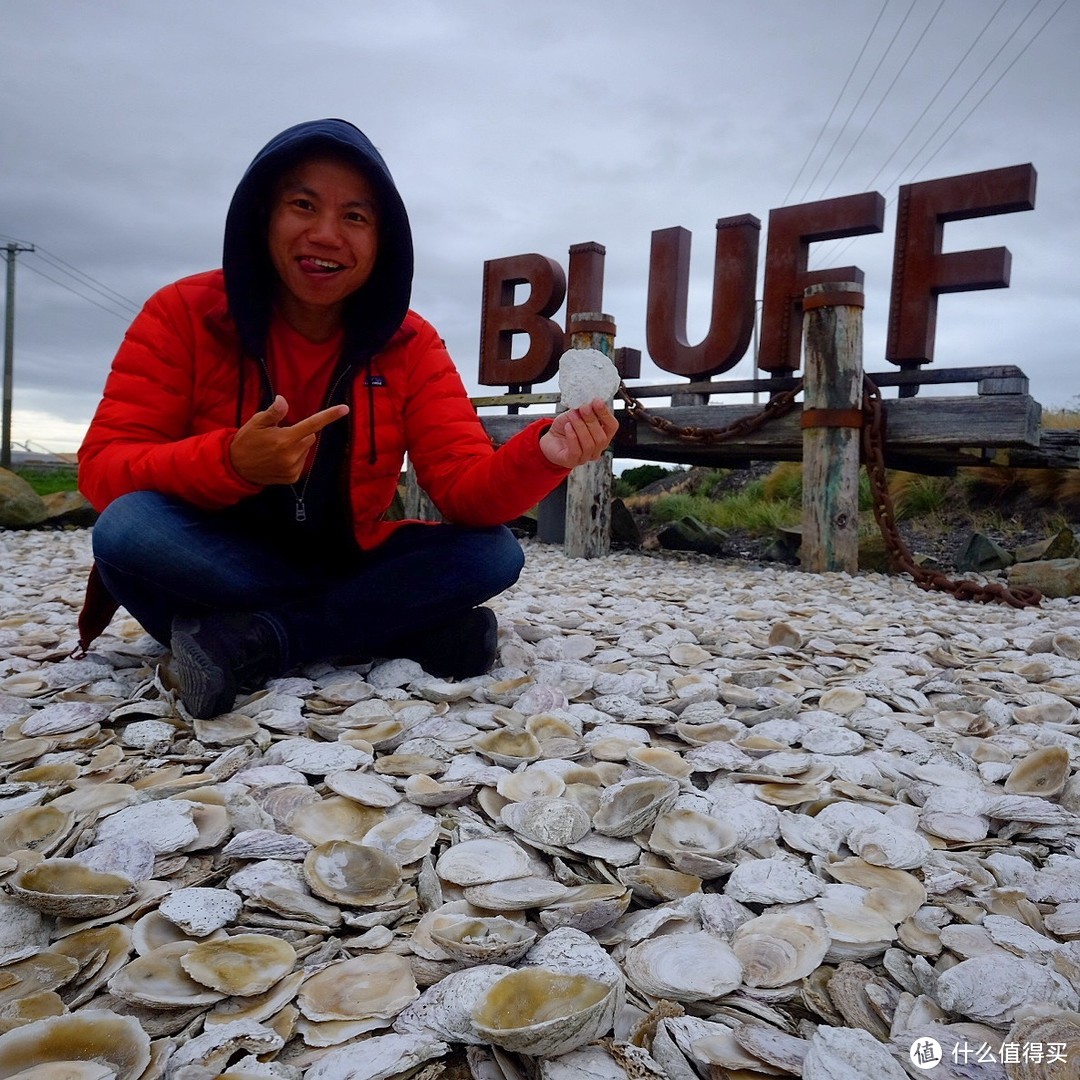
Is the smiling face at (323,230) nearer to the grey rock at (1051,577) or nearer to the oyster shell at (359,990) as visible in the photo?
the oyster shell at (359,990)

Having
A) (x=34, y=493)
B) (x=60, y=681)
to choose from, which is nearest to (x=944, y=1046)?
(x=60, y=681)

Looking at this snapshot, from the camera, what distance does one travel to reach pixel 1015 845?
126cm

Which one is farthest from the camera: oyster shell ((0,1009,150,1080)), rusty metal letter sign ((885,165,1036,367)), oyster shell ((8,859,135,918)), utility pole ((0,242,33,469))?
utility pole ((0,242,33,469))

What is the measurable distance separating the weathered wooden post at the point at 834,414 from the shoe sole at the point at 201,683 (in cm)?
347

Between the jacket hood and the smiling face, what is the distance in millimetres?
34

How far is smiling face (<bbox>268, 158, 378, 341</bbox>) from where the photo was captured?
176cm

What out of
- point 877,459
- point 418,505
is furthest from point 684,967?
point 418,505

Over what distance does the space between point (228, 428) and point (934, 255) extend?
162 inches

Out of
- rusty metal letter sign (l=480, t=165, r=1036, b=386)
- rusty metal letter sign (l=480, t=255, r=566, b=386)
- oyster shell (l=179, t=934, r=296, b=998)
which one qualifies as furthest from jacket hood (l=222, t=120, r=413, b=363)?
rusty metal letter sign (l=480, t=255, r=566, b=386)

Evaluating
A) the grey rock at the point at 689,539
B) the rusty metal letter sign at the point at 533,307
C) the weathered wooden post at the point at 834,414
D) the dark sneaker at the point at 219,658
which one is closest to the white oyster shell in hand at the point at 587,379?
the dark sneaker at the point at 219,658

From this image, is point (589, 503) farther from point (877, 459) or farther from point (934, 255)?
point (934, 255)

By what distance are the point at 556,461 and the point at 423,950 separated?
3.52ft

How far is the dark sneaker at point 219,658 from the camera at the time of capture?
162 cm

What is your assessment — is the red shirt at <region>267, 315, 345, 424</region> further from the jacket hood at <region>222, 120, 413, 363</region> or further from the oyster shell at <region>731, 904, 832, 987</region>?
the oyster shell at <region>731, 904, 832, 987</region>
